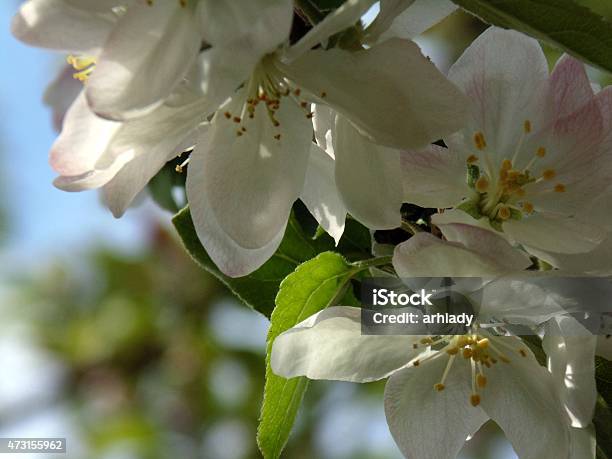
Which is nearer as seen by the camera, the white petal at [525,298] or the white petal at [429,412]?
the white petal at [525,298]

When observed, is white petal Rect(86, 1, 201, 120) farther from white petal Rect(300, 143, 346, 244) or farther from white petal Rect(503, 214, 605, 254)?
white petal Rect(503, 214, 605, 254)

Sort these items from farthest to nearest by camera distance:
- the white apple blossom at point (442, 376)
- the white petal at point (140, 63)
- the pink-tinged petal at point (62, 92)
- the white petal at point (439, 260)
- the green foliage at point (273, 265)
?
the pink-tinged petal at point (62, 92)
the green foliage at point (273, 265)
the white apple blossom at point (442, 376)
the white petal at point (439, 260)
the white petal at point (140, 63)

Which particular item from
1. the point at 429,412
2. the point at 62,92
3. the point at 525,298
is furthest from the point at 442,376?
the point at 62,92

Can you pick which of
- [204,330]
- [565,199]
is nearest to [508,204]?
[565,199]

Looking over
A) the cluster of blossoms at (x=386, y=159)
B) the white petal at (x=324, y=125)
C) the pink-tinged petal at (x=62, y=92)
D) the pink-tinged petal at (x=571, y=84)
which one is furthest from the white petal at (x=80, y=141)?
the pink-tinged petal at (x=62, y=92)

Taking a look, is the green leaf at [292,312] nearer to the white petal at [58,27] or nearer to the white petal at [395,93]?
the white petal at [395,93]

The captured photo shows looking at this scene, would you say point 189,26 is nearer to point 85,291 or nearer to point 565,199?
point 565,199

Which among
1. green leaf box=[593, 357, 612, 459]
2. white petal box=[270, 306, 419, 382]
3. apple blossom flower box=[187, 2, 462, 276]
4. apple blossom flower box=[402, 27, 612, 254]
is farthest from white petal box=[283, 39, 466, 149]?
green leaf box=[593, 357, 612, 459]

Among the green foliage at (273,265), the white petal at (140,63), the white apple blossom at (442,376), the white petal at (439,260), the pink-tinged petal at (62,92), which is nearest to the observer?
the white petal at (140,63)
